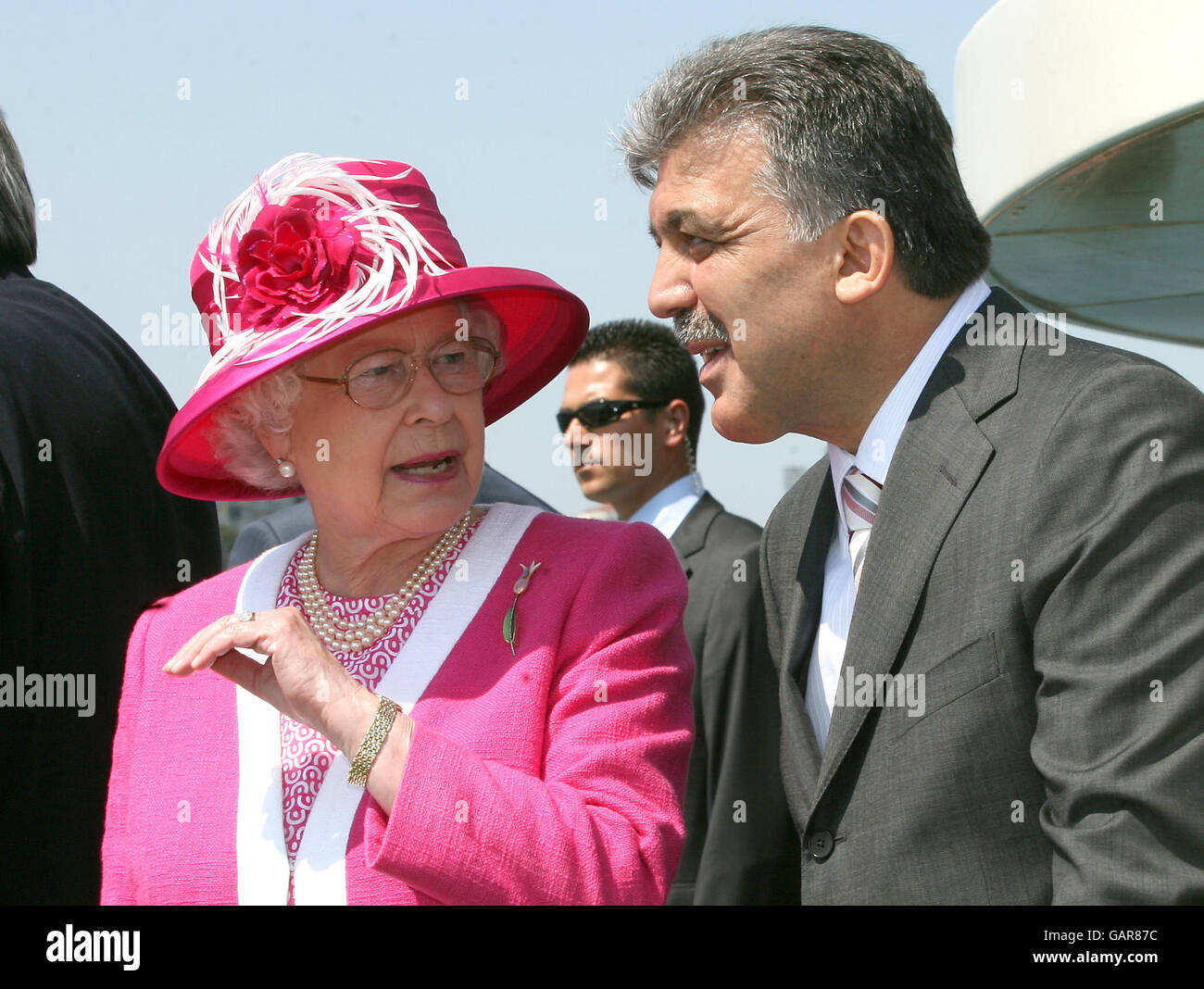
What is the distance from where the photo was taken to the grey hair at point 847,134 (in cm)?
248

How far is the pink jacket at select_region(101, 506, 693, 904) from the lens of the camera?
2158 millimetres

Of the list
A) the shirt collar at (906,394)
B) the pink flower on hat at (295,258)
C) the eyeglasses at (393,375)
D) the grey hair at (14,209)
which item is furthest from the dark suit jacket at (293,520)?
the shirt collar at (906,394)

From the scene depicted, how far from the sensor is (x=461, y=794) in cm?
215

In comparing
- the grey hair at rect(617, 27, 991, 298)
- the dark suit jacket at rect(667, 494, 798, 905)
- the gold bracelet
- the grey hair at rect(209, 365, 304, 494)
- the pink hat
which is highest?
the grey hair at rect(617, 27, 991, 298)

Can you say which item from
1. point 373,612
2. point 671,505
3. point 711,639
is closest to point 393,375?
point 373,612

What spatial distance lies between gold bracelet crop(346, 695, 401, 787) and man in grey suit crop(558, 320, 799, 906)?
69.0 inches

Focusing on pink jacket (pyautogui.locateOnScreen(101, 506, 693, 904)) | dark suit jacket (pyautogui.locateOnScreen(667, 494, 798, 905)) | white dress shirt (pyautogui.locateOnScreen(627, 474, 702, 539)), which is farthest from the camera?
white dress shirt (pyautogui.locateOnScreen(627, 474, 702, 539))

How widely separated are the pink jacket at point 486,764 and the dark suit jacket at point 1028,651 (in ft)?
1.08

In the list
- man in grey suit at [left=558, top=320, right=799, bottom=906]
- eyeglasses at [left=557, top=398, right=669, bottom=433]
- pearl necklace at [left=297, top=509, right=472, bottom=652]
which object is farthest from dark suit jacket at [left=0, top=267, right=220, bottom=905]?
eyeglasses at [left=557, top=398, right=669, bottom=433]

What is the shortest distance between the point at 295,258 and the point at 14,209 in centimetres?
88

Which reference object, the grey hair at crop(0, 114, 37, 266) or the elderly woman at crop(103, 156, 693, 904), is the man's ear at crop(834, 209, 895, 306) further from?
the grey hair at crop(0, 114, 37, 266)

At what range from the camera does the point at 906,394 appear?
2500mm

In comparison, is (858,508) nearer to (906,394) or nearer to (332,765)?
(906,394)

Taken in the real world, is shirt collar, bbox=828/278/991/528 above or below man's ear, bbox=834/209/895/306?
below
